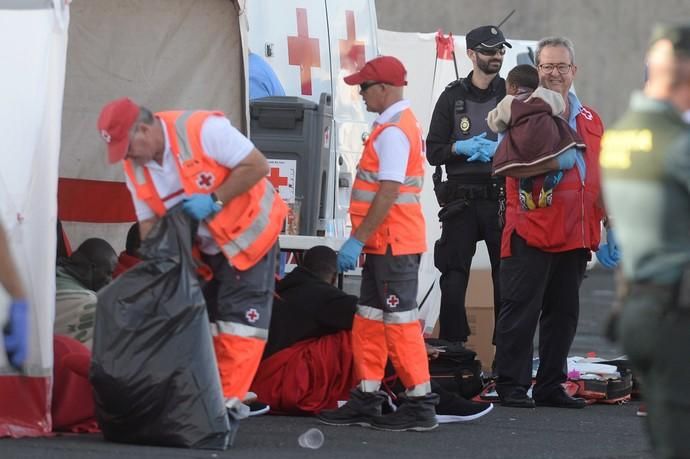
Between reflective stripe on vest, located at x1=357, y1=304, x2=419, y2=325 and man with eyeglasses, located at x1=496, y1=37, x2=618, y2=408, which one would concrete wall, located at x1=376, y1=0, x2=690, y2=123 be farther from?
reflective stripe on vest, located at x1=357, y1=304, x2=419, y2=325

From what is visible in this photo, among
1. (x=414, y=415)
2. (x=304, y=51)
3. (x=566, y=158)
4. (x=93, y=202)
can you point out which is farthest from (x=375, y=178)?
(x=304, y=51)

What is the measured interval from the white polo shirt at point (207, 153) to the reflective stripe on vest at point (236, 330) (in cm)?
54

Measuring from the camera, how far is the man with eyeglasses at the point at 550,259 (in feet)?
27.4

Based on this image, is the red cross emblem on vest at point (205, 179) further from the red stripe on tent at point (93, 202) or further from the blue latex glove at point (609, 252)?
the blue latex glove at point (609, 252)

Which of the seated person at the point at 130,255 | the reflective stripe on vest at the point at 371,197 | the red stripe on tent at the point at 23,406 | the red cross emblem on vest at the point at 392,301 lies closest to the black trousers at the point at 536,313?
the reflective stripe on vest at the point at 371,197

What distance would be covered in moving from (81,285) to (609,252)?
2.91 meters

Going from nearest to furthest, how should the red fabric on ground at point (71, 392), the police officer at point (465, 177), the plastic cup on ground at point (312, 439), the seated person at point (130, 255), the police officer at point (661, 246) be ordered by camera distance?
the police officer at point (661, 246), the plastic cup on ground at point (312, 439), the red fabric on ground at point (71, 392), the seated person at point (130, 255), the police officer at point (465, 177)

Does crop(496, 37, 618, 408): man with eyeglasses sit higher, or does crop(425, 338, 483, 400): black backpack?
crop(496, 37, 618, 408): man with eyeglasses

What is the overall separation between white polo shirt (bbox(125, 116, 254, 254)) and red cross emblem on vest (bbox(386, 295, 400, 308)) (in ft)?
3.66

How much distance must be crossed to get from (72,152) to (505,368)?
8.71ft

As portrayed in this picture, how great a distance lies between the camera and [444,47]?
35.1 ft

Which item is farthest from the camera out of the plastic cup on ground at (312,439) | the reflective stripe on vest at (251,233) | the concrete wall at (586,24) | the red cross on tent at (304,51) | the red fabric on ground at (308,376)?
the concrete wall at (586,24)

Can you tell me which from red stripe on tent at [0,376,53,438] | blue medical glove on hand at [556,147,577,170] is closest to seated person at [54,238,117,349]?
red stripe on tent at [0,376,53,438]

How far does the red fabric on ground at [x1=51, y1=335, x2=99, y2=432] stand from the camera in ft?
22.6
